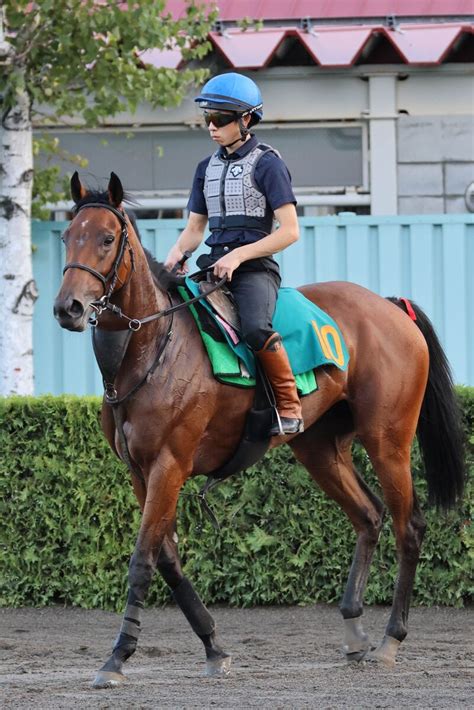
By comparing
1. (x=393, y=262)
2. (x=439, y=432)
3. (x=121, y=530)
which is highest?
(x=393, y=262)

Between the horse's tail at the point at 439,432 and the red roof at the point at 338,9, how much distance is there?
596 centimetres

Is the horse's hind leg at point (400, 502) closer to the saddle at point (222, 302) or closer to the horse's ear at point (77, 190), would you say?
the saddle at point (222, 302)

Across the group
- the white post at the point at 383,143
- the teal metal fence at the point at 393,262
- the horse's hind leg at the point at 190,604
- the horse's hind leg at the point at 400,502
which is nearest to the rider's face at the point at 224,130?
the horse's hind leg at the point at 400,502

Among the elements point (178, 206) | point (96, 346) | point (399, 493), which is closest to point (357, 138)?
point (178, 206)

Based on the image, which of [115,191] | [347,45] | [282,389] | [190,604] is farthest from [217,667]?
[347,45]

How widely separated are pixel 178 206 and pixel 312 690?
23.4ft

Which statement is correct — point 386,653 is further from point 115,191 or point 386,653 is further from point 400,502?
point 115,191

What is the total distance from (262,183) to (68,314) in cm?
138

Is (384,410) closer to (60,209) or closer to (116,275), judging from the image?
(116,275)

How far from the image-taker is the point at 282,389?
19.8 ft

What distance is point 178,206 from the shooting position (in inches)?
472

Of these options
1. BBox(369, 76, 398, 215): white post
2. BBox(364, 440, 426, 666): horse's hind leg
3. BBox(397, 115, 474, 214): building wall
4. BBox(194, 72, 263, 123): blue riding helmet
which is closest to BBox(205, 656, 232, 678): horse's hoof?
BBox(364, 440, 426, 666): horse's hind leg

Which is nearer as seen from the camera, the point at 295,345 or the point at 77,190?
the point at 77,190

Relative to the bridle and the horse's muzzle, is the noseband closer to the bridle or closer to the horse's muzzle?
the bridle
